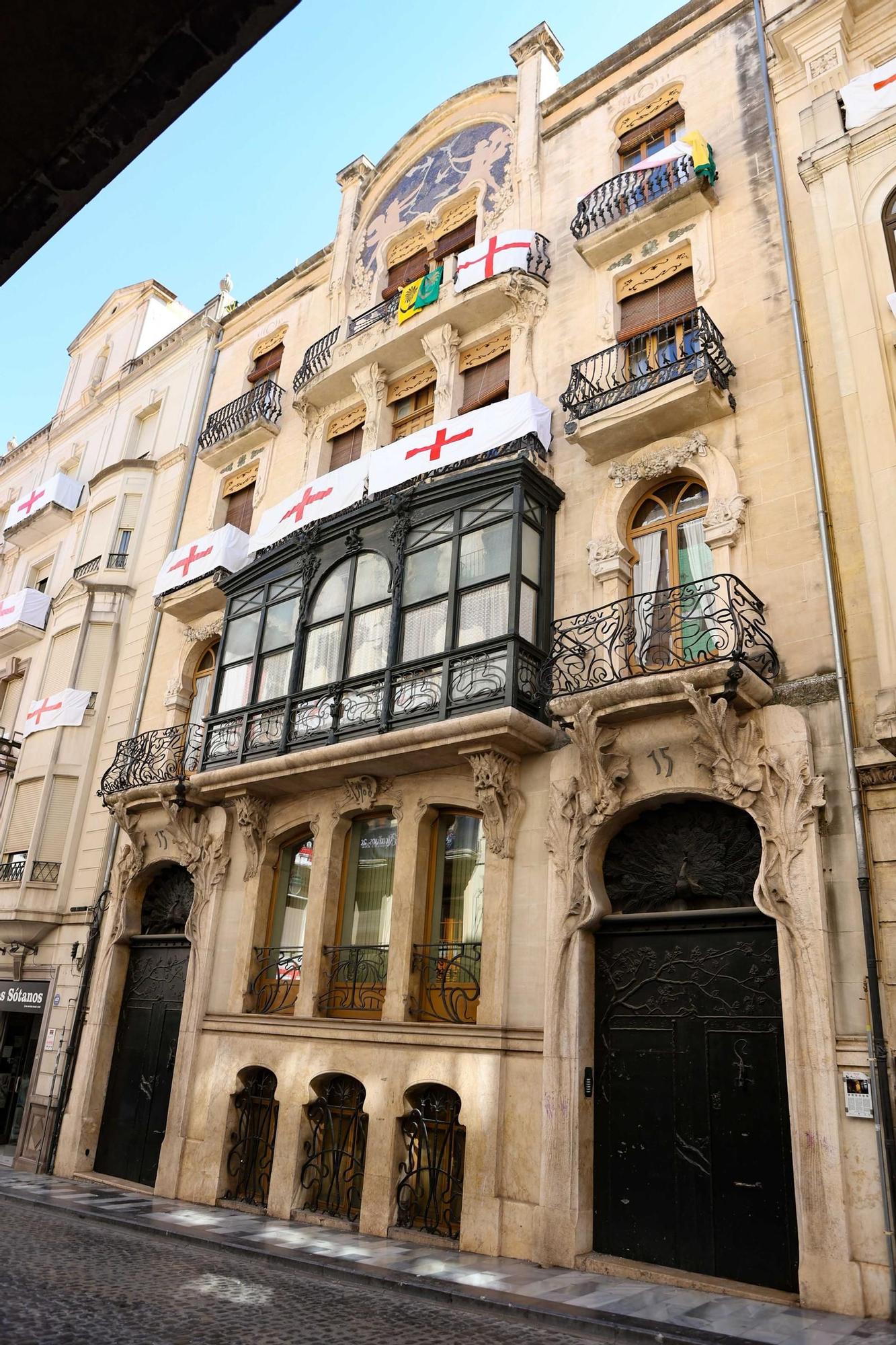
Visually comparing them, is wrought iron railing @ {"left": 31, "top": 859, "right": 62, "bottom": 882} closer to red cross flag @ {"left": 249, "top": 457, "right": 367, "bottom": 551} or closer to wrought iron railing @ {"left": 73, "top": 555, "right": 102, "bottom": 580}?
wrought iron railing @ {"left": 73, "top": 555, "right": 102, "bottom": 580}

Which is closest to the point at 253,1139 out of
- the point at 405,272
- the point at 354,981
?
the point at 354,981

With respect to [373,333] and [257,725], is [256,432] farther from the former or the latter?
[257,725]

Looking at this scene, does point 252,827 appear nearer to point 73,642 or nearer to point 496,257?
point 73,642

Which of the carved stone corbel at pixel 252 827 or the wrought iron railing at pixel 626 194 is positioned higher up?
the wrought iron railing at pixel 626 194

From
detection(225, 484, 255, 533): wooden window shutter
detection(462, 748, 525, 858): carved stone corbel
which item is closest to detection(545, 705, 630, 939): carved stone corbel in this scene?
detection(462, 748, 525, 858): carved stone corbel

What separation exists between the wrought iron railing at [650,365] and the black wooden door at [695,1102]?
6.91 metres

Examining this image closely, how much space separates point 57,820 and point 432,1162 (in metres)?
11.2

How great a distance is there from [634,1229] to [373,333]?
15073 mm

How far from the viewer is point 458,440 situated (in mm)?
14180

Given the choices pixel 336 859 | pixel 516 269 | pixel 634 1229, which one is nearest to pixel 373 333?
pixel 516 269

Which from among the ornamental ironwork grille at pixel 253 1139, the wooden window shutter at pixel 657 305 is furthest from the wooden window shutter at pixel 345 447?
the ornamental ironwork grille at pixel 253 1139

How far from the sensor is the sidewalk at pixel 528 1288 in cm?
722

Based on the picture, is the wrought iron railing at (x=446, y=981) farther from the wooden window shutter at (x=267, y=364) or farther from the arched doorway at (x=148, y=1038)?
the wooden window shutter at (x=267, y=364)

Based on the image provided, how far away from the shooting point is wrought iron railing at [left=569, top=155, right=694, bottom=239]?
544 inches
